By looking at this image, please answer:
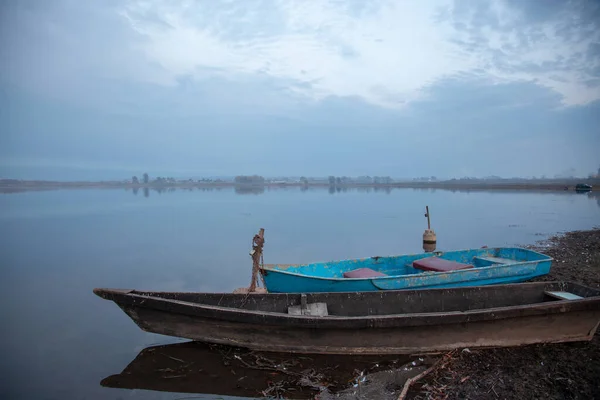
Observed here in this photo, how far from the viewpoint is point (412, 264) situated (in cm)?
960

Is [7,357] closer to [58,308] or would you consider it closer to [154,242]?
[58,308]

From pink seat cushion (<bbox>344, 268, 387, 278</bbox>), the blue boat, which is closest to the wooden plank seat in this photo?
the blue boat

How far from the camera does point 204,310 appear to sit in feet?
21.2

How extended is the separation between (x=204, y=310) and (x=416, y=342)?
4.06 meters

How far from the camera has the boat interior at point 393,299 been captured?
23.9ft

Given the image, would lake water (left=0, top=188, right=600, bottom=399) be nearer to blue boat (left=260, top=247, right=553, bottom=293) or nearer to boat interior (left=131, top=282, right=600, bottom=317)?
boat interior (left=131, top=282, right=600, bottom=317)

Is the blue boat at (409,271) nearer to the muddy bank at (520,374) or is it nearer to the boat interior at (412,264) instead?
the boat interior at (412,264)

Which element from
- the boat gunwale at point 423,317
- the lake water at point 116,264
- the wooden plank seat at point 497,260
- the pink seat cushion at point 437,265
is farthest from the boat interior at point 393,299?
the wooden plank seat at point 497,260

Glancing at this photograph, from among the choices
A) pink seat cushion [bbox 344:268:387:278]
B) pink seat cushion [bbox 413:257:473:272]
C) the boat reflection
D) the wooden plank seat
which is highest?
pink seat cushion [bbox 413:257:473:272]

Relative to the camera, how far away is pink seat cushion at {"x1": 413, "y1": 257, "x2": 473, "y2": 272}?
338 inches

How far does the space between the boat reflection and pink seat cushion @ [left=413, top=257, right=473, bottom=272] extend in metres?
2.79

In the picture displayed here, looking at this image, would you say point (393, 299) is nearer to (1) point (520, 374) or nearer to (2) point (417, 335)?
(2) point (417, 335)

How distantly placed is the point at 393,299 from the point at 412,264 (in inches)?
101

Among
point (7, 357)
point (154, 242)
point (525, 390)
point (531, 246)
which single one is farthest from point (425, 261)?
point (154, 242)
